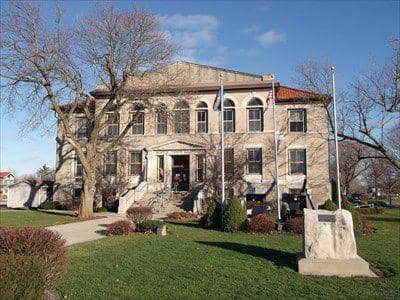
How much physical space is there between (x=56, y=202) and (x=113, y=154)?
6951 mm

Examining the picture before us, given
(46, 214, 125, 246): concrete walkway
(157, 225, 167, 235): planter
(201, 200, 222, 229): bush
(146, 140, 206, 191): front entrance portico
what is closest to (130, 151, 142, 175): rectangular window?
(146, 140, 206, 191): front entrance portico

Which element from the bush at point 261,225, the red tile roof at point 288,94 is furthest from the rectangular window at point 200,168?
the bush at point 261,225

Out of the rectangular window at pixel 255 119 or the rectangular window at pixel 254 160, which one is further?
the rectangular window at pixel 255 119

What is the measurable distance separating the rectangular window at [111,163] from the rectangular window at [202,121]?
847 cm

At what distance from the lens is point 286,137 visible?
108ft

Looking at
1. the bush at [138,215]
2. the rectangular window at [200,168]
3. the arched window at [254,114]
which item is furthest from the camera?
the arched window at [254,114]

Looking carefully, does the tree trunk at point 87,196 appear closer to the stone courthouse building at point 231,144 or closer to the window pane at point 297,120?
the stone courthouse building at point 231,144

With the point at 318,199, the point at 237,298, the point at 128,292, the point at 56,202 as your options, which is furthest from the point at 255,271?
the point at 56,202

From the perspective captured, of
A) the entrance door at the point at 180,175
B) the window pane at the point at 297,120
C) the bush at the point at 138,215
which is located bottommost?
the bush at the point at 138,215

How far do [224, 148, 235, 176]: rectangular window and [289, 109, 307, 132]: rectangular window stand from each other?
587cm

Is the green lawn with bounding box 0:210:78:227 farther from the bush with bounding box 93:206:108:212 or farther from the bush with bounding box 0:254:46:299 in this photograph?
the bush with bounding box 0:254:46:299

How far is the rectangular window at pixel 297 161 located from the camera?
3247cm

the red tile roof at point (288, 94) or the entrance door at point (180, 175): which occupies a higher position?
the red tile roof at point (288, 94)

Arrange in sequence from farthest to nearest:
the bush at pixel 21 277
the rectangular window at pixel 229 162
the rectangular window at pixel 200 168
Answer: the rectangular window at pixel 200 168 → the rectangular window at pixel 229 162 → the bush at pixel 21 277
